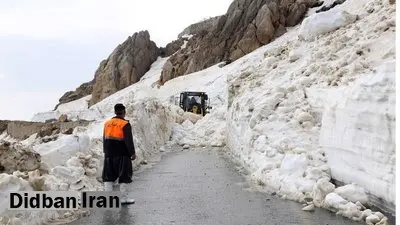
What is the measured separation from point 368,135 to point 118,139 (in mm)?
3796

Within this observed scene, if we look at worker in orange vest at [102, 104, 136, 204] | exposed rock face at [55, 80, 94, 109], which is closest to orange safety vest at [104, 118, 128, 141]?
worker in orange vest at [102, 104, 136, 204]

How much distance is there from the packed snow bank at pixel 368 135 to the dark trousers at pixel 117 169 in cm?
331

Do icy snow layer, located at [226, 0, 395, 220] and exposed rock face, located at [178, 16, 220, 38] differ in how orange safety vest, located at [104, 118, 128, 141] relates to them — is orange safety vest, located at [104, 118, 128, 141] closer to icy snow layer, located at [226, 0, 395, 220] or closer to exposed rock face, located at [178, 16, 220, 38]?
icy snow layer, located at [226, 0, 395, 220]

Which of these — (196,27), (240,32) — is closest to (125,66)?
(240,32)

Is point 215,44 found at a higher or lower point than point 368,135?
higher

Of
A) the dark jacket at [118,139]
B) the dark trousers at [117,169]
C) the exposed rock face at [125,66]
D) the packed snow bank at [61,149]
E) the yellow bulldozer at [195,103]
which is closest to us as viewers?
the dark jacket at [118,139]

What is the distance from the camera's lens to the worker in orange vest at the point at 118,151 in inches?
360

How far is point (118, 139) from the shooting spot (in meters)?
9.16

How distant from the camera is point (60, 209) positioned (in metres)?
8.11

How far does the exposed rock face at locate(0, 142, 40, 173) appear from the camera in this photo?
8898 mm

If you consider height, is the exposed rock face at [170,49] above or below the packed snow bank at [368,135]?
above

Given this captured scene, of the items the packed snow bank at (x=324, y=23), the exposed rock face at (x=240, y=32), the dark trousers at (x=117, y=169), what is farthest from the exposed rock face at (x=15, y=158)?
the exposed rock face at (x=240, y=32)

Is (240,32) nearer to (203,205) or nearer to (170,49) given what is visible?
(170,49)

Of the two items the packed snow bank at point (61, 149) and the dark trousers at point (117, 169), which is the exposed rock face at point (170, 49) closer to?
the packed snow bank at point (61, 149)
